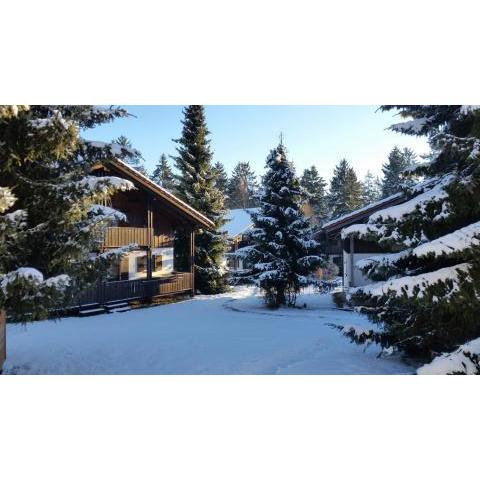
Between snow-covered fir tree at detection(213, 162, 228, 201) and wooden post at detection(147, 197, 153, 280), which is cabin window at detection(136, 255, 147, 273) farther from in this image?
snow-covered fir tree at detection(213, 162, 228, 201)

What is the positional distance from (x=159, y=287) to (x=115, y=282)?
2005 millimetres

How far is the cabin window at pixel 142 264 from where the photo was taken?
14727 millimetres

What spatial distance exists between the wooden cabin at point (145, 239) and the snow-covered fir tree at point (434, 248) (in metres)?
8.05

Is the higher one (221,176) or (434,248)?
(221,176)

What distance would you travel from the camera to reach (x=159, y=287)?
13859 mm

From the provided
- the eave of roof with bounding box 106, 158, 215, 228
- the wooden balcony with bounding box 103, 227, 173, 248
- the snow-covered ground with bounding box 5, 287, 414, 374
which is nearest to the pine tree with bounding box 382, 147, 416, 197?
the snow-covered ground with bounding box 5, 287, 414, 374

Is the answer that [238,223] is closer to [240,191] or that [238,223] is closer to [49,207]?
[240,191]

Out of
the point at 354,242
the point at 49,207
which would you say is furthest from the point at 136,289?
the point at 49,207

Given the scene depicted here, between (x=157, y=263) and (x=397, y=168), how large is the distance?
1027cm

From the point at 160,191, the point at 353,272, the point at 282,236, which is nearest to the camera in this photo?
the point at 282,236

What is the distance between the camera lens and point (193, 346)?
7172 millimetres

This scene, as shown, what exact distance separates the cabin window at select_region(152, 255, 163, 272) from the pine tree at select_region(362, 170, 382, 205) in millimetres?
10224
